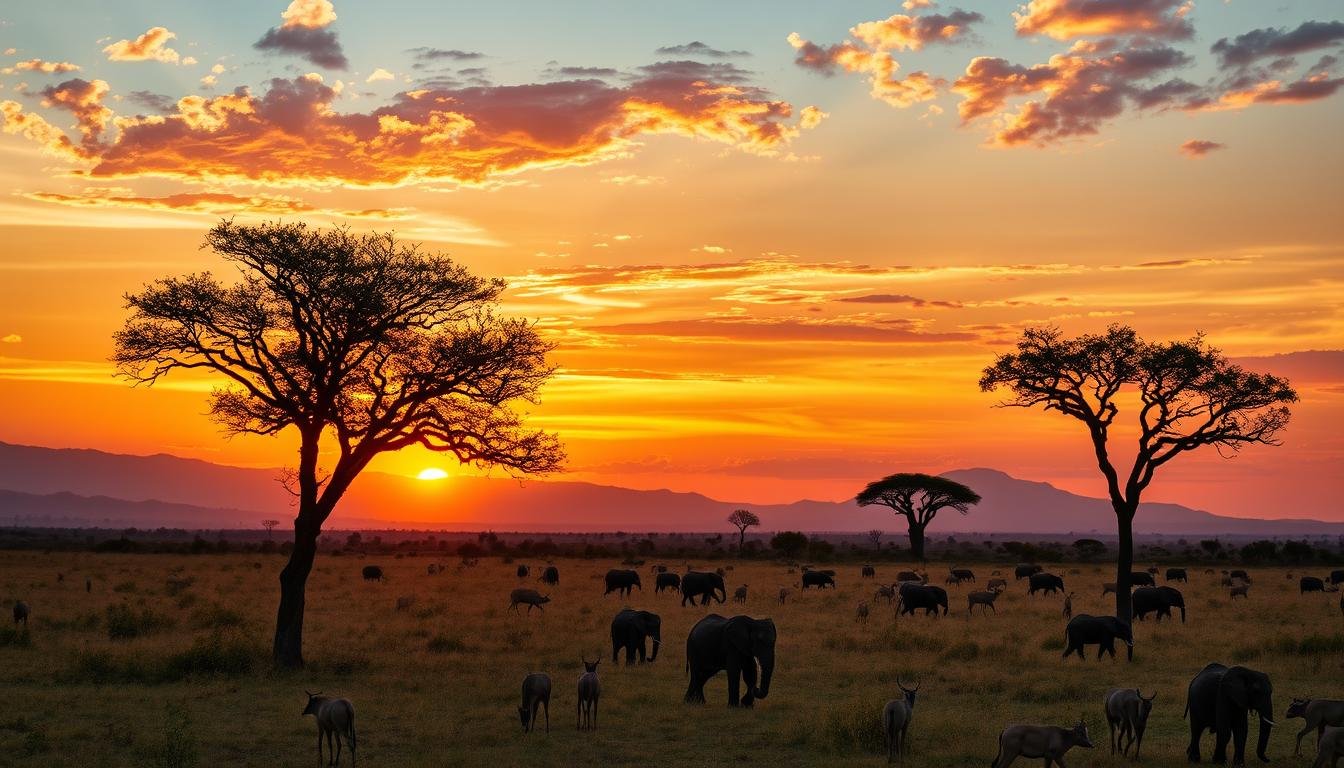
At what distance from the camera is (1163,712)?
77.7 feet

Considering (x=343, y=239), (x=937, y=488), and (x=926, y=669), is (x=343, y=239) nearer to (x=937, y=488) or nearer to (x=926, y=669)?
(x=926, y=669)

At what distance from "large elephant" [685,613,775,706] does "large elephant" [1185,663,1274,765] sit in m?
8.20

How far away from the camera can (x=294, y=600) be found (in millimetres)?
29734

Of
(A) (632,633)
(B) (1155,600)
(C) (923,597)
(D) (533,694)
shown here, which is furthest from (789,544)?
(D) (533,694)

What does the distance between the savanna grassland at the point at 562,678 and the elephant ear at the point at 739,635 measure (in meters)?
1.31

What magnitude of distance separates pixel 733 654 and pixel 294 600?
12443 mm

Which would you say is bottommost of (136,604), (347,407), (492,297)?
(136,604)

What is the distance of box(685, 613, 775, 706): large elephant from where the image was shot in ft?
78.4

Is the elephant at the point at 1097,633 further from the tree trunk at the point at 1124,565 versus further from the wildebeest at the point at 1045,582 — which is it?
the wildebeest at the point at 1045,582

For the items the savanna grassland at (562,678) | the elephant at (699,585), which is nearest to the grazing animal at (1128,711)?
the savanna grassland at (562,678)

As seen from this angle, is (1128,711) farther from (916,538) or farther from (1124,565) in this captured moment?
(916,538)

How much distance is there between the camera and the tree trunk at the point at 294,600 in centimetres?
2927

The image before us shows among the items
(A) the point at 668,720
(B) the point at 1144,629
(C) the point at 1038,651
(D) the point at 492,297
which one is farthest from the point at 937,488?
(A) the point at 668,720

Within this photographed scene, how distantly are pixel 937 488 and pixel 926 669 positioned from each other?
76.2 metres
